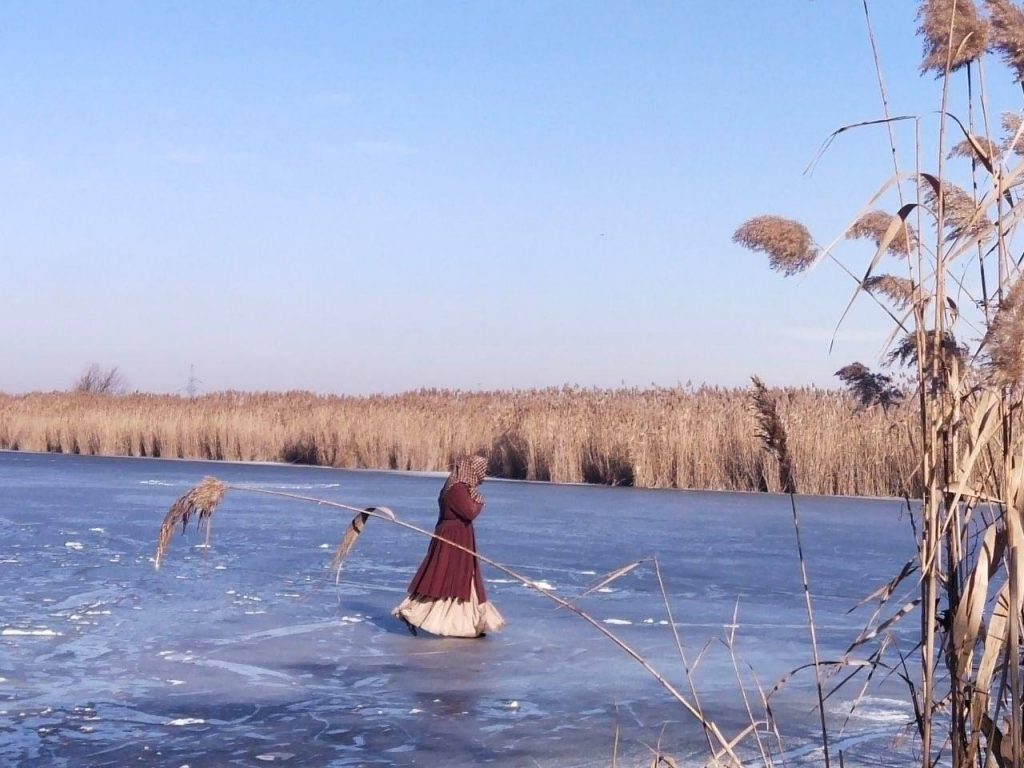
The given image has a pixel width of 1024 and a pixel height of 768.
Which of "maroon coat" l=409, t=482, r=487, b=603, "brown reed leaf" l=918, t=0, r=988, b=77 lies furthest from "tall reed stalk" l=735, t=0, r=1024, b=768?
"maroon coat" l=409, t=482, r=487, b=603

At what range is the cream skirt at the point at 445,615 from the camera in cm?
835

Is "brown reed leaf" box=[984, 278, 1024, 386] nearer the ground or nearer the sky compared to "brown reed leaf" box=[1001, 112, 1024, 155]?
nearer the ground

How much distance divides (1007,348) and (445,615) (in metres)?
6.33

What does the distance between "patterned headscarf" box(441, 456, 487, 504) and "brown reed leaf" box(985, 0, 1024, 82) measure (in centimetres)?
560

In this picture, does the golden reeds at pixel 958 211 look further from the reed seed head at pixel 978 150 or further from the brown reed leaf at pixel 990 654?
the brown reed leaf at pixel 990 654

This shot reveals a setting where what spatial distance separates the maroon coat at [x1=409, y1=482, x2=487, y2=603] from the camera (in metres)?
8.21

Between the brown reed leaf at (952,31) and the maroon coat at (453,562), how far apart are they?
5.45 metres

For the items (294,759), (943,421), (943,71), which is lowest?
(294,759)

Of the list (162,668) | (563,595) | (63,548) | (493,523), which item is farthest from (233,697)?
(493,523)

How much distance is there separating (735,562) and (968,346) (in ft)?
31.1

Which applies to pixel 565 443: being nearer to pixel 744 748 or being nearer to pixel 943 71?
pixel 744 748

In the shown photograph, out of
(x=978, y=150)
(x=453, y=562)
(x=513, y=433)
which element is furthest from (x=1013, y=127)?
(x=513, y=433)

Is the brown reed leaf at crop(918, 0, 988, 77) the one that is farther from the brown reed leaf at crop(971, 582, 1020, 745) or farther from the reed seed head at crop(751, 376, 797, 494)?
the brown reed leaf at crop(971, 582, 1020, 745)

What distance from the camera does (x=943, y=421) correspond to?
304 centimetres
